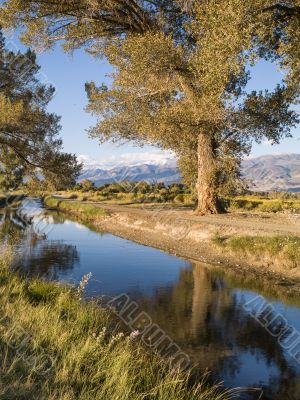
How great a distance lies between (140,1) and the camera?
2964 cm

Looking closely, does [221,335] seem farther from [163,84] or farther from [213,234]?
[163,84]

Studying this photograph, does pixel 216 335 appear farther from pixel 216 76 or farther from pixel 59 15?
pixel 59 15

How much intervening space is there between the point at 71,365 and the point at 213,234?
18.7 metres

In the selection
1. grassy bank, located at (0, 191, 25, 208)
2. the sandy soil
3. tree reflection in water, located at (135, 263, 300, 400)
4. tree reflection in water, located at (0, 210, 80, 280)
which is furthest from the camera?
grassy bank, located at (0, 191, 25, 208)

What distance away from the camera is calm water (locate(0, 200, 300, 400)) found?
9523 mm

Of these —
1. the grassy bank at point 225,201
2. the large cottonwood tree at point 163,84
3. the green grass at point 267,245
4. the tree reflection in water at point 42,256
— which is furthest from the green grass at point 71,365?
the grassy bank at point 225,201

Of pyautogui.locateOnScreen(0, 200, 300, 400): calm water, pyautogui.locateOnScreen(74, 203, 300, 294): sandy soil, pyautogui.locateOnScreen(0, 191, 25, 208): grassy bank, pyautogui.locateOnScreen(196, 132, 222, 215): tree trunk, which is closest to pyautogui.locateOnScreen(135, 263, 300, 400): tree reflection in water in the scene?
pyautogui.locateOnScreen(0, 200, 300, 400): calm water

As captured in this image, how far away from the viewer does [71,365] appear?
6992mm

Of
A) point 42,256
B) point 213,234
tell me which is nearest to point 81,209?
point 213,234

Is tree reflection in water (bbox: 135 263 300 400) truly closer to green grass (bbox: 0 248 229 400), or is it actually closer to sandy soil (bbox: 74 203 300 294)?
green grass (bbox: 0 248 229 400)

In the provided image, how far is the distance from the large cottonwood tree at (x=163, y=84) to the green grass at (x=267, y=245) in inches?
282

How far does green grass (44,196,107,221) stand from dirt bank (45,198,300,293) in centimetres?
457

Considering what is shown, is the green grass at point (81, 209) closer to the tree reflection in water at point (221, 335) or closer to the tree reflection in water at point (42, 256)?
the tree reflection in water at point (42, 256)

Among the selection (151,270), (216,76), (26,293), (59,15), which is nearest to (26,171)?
(59,15)
